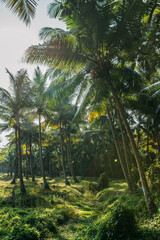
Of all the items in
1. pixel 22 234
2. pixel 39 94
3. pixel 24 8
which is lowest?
pixel 22 234

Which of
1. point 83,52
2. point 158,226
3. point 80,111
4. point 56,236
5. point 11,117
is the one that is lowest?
point 56,236

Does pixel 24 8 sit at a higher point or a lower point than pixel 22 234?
higher

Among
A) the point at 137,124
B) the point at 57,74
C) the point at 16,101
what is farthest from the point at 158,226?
the point at 137,124

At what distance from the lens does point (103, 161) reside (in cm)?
2762

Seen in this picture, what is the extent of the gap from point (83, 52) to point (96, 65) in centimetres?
82

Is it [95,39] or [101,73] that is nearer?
[95,39]

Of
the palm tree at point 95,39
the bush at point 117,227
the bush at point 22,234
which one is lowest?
the bush at point 22,234

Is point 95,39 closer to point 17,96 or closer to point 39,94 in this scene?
point 17,96

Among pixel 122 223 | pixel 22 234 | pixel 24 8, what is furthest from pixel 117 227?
pixel 24 8

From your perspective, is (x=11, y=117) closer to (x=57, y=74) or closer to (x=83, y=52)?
(x=57, y=74)

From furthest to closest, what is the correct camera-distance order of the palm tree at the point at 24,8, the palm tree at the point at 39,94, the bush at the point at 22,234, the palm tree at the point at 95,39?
the palm tree at the point at 39,94, the palm tree at the point at 95,39, the bush at the point at 22,234, the palm tree at the point at 24,8

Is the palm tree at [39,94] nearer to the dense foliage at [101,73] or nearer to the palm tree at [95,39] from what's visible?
the dense foliage at [101,73]

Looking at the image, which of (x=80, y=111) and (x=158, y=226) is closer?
(x=158, y=226)

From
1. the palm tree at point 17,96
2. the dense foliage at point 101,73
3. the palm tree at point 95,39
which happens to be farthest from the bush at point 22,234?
the palm tree at point 17,96
